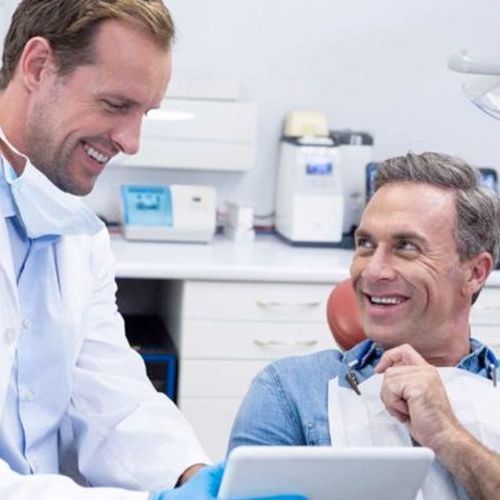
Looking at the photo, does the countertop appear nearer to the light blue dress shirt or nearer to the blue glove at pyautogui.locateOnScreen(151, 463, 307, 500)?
the light blue dress shirt

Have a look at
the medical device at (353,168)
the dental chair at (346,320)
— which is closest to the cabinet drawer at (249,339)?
the medical device at (353,168)

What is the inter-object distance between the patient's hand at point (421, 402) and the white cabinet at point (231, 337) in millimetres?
1533

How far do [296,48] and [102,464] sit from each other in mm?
2363

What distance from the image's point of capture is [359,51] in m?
3.85

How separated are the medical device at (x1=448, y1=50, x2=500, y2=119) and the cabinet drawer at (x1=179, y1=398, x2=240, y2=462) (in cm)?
147

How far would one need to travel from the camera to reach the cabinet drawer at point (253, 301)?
3172 millimetres

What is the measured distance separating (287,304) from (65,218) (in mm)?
1560

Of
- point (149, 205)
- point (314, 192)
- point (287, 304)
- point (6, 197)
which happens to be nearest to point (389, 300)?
point (6, 197)

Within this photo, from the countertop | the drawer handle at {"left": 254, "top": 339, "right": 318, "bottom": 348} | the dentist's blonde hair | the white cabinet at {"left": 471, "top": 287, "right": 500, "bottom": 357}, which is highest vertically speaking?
the dentist's blonde hair

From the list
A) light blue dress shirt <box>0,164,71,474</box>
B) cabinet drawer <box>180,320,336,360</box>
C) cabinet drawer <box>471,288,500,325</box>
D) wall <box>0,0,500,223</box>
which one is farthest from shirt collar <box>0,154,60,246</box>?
wall <box>0,0,500,223</box>

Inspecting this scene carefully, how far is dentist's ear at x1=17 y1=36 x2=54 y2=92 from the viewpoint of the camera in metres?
1.69

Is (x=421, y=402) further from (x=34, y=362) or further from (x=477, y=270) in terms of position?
(x=34, y=362)

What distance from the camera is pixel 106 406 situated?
1828mm

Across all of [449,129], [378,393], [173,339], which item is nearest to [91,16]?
[378,393]
